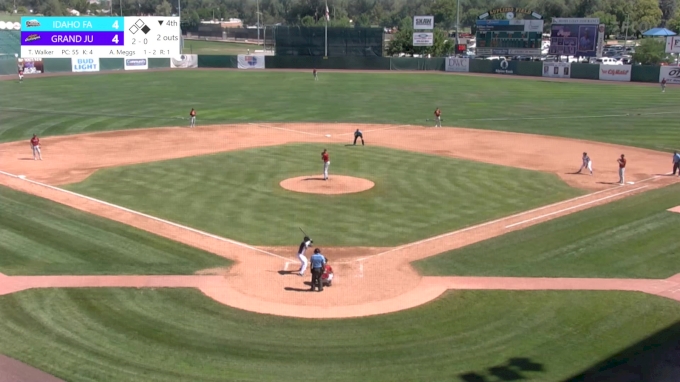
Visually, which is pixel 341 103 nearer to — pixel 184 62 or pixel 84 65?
pixel 84 65

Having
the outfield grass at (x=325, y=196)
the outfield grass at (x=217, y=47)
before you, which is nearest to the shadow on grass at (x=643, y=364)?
the outfield grass at (x=325, y=196)

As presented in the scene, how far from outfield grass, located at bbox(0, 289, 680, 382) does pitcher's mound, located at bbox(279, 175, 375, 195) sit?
12920mm

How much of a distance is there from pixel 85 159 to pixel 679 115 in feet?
146

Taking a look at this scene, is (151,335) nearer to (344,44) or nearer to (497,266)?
(497,266)

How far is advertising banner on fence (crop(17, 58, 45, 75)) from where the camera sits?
83.4 m

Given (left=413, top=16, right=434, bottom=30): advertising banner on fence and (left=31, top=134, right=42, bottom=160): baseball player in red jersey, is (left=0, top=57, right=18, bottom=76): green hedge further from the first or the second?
(left=413, top=16, right=434, bottom=30): advertising banner on fence

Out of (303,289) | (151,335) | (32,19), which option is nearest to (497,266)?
(303,289)

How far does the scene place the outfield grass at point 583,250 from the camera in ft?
69.7

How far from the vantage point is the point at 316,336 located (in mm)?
16281

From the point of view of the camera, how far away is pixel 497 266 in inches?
853

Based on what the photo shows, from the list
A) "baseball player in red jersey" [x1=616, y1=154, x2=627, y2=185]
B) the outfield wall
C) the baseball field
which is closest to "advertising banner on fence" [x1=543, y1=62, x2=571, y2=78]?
the outfield wall

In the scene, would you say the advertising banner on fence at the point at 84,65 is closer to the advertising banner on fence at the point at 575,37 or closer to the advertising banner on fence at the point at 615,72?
the advertising banner on fence at the point at 575,37

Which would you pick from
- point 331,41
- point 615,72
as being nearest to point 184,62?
point 331,41
